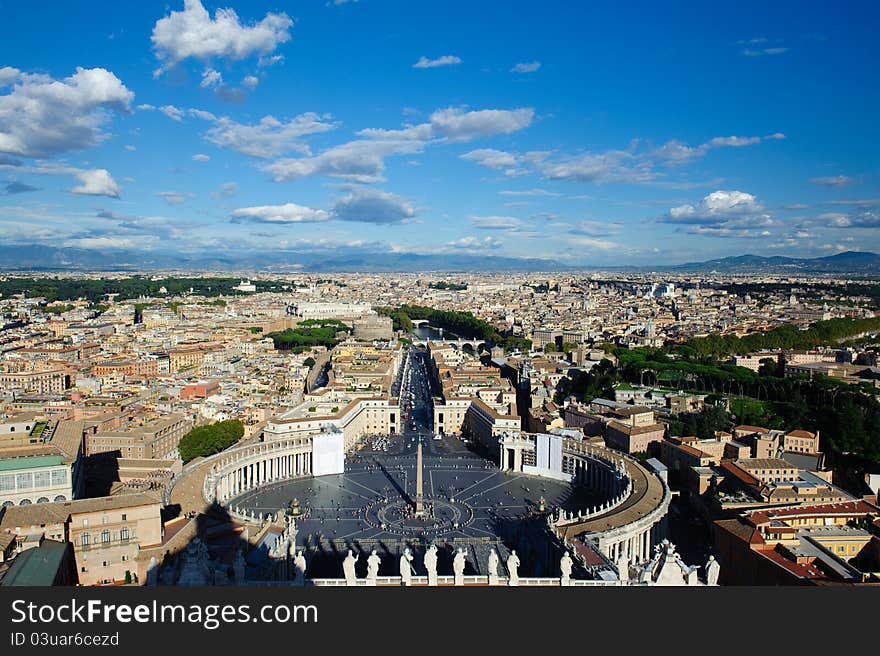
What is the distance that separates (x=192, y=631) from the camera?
6.40 meters

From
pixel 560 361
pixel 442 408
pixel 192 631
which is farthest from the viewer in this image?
pixel 560 361

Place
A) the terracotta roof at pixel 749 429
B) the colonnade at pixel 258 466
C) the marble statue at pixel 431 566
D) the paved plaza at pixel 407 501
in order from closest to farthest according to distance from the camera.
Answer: the marble statue at pixel 431 566 → the paved plaza at pixel 407 501 → the colonnade at pixel 258 466 → the terracotta roof at pixel 749 429

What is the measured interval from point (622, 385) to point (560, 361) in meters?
12.1

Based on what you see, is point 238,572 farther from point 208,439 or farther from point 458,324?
point 458,324

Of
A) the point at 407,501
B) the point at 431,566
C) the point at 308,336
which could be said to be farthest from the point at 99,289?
the point at 431,566

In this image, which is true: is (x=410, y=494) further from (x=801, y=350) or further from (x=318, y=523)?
(x=801, y=350)

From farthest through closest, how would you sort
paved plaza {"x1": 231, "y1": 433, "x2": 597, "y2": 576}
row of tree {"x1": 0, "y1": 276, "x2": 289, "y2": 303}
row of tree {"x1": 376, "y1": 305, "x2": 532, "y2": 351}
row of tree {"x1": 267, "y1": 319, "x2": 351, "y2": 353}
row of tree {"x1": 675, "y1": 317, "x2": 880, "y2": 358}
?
row of tree {"x1": 0, "y1": 276, "x2": 289, "y2": 303}
row of tree {"x1": 376, "y1": 305, "x2": 532, "y2": 351}
row of tree {"x1": 267, "y1": 319, "x2": 351, "y2": 353}
row of tree {"x1": 675, "y1": 317, "x2": 880, "y2": 358}
paved plaza {"x1": 231, "y1": 433, "x2": 597, "y2": 576}

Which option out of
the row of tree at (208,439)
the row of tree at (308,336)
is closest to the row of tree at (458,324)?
the row of tree at (308,336)

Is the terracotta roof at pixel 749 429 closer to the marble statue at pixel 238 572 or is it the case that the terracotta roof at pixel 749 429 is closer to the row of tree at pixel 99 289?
the marble statue at pixel 238 572

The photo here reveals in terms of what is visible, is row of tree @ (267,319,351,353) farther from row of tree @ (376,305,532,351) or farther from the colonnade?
the colonnade

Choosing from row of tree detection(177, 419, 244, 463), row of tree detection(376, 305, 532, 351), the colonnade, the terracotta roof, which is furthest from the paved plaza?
row of tree detection(376, 305, 532, 351)

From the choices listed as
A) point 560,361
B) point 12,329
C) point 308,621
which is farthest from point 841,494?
point 12,329

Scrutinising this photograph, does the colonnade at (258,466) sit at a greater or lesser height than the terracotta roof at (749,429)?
lesser

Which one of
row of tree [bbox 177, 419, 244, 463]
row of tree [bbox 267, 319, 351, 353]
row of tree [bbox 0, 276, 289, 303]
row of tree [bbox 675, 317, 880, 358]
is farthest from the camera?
row of tree [bbox 0, 276, 289, 303]
